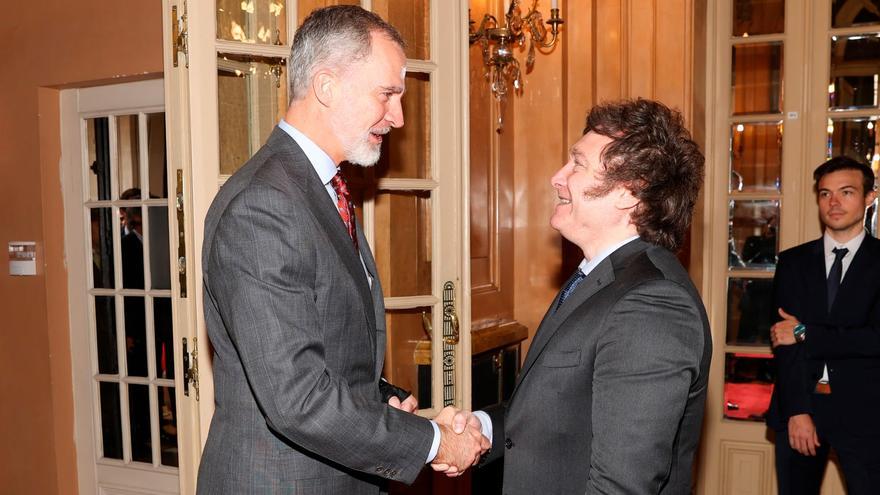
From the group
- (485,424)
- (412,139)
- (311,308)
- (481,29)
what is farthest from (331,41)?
(481,29)

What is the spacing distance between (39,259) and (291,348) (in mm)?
3304

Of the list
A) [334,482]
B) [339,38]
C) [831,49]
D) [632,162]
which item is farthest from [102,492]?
[831,49]

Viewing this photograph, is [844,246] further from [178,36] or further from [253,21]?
[178,36]

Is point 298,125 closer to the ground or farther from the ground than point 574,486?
farther from the ground

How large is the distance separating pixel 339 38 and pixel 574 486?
1090 millimetres

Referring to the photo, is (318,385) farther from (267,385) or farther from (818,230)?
(818,230)

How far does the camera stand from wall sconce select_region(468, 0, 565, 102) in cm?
381

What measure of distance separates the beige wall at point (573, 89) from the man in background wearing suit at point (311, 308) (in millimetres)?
2353

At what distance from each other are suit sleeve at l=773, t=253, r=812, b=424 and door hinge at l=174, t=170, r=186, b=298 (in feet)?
8.25

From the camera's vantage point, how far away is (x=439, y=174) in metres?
2.91

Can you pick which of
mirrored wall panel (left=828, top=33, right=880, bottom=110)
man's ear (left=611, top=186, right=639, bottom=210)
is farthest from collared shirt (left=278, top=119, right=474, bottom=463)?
mirrored wall panel (left=828, top=33, right=880, bottom=110)

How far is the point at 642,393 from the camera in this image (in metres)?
1.36

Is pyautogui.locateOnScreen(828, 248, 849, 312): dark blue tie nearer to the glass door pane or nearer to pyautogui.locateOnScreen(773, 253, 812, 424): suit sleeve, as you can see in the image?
pyautogui.locateOnScreen(773, 253, 812, 424): suit sleeve

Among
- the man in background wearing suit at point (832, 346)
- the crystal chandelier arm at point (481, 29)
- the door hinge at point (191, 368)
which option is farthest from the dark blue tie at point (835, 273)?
the door hinge at point (191, 368)
